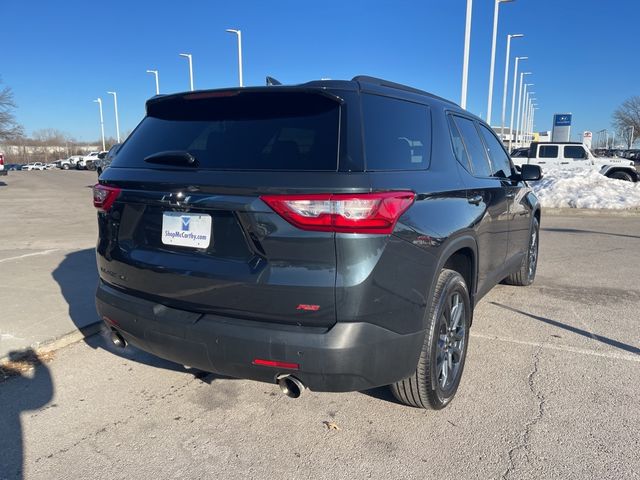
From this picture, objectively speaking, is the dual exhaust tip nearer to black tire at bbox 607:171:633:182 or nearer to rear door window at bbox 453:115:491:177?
rear door window at bbox 453:115:491:177

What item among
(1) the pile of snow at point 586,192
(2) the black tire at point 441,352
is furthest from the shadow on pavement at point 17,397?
(1) the pile of snow at point 586,192

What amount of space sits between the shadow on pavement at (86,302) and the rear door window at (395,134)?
206 cm

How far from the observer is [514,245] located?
16.0ft

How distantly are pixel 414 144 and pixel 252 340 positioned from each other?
58.5 inches

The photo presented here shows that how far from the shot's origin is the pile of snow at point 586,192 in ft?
44.8

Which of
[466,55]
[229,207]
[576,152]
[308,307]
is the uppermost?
[466,55]

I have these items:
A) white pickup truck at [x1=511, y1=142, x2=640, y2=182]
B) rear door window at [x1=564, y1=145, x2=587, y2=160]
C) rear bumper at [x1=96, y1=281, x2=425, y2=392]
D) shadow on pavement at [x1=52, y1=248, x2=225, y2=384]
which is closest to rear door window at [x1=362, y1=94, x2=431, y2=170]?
rear bumper at [x1=96, y1=281, x2=425, y2=392]

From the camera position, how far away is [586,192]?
578 inches

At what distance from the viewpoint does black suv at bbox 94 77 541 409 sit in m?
2.31

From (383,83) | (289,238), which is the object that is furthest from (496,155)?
(289,238)

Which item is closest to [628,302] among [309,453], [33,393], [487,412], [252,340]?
[487,412]

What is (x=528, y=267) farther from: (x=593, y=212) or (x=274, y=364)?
(x=593, y=212)

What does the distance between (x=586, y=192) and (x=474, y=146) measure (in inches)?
490

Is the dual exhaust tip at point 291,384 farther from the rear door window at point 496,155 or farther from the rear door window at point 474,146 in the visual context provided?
the rear door window at point 496,155
